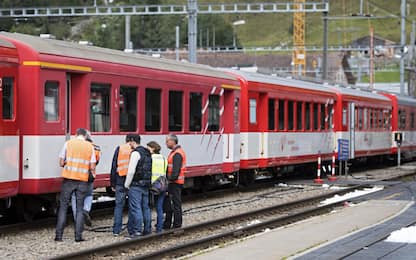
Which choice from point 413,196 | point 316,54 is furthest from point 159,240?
point 316,54

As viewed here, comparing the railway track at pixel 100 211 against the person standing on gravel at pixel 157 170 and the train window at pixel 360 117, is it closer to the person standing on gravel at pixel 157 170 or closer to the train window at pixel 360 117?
the person standing on gravel at pixel 157 170

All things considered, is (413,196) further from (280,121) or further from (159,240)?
(159,240)

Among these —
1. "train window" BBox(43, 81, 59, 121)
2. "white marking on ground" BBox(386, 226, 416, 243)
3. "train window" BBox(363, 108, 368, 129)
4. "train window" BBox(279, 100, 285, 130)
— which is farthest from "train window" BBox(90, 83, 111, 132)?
"train window" BBox(363, 108, 368, 129)

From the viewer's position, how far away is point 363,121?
3659 centimetres

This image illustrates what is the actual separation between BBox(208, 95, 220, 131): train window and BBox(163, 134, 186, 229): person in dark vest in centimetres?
620

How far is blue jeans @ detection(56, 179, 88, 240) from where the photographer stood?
14.5m

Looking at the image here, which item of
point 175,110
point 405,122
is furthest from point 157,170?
point 405,122

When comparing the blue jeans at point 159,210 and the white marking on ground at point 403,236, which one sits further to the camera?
the blue jeans at point 159,210

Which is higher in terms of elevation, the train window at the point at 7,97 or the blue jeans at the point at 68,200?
the train window at the point at 7,97


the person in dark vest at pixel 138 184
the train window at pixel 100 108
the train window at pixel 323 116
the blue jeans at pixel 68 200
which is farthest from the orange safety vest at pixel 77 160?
the train window at pixel 323 116

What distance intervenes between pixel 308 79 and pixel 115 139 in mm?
16818

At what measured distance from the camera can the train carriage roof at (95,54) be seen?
15.4 meters

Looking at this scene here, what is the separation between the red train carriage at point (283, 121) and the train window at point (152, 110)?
5951 mm

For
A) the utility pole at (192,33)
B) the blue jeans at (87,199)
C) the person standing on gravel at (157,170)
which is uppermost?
the utility pole at (192,33)
